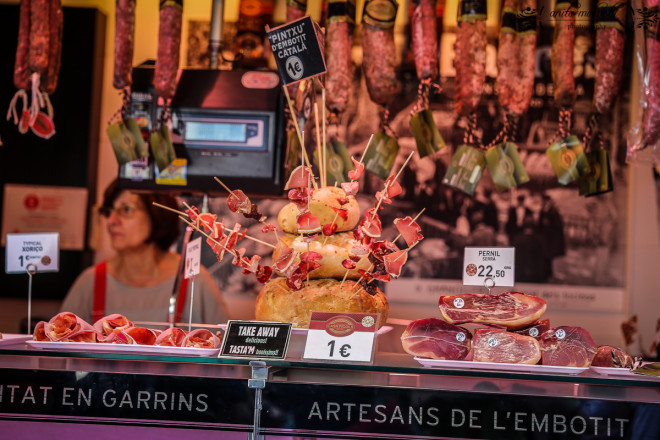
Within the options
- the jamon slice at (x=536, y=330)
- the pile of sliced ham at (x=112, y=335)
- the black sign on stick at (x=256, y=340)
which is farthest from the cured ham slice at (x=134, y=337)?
the jamon slice at (x=536, y=330)

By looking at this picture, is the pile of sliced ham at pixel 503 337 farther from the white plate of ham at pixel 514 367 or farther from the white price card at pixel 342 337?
the white price card at pixel 342 337

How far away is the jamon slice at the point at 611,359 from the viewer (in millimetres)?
1876

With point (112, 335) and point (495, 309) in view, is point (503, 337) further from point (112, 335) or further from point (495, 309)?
point (112, 335)

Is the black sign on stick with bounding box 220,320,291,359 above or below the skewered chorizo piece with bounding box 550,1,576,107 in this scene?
below

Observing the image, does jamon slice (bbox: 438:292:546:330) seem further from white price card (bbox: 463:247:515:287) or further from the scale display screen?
the scale display screen

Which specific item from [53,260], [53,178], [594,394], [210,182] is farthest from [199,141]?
[594,394]

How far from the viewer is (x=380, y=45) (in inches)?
126

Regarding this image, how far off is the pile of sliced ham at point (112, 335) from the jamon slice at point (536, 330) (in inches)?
31.0

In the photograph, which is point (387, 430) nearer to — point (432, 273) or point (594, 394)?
point (594, 394)

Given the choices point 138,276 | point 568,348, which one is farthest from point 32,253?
point 138,276

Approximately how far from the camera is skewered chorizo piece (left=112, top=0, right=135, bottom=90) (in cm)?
332

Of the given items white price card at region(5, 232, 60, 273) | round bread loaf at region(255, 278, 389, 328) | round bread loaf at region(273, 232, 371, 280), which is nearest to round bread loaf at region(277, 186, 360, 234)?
round bread loaf at region(273, 232, 371, 280)

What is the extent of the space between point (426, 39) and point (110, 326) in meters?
1.92

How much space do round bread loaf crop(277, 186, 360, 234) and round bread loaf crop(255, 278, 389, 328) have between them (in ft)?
0.58
